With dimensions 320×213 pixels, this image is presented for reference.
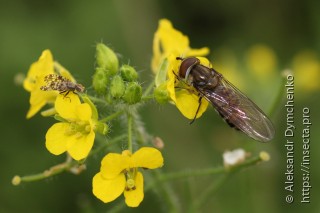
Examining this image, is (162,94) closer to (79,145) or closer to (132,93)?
(132,93)

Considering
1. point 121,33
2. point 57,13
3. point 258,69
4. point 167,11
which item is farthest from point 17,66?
point 258,69

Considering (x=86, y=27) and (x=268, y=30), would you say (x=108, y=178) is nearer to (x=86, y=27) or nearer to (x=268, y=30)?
(x=86, y=27)

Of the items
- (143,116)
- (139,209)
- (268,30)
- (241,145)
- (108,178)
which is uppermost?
(268,30)

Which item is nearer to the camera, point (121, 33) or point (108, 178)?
point (108, 178)

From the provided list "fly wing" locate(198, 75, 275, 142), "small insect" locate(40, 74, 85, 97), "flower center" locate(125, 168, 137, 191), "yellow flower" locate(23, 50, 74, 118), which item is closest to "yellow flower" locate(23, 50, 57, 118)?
"yellow flower" locate(23, 50, 74, 118)

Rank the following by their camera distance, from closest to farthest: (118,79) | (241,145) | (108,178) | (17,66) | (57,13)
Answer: (108,178)
(118,79)
(241,145)
(17,66)
(57,13)

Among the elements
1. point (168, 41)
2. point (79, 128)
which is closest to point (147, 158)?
point (79, 128)

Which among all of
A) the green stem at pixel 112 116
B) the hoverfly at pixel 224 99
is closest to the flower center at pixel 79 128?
the green stem at pixel 112 116
